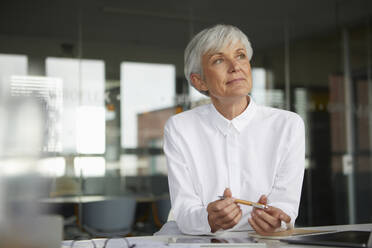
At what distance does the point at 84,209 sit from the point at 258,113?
4297 mm

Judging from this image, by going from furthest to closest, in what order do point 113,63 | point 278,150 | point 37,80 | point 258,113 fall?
point 113,63 → point 37,80 → point 258,113 → point 278,150

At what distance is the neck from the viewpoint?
5.78 ft

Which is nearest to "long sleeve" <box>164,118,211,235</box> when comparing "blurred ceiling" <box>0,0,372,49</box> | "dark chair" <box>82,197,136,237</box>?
"dark chair" <box>82,197,136,237</box>

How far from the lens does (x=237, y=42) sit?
5.70ft

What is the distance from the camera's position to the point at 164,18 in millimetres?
6383

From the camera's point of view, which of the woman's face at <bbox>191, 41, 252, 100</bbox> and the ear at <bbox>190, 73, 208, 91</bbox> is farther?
the ear at <bbox>190, 73, 208, 91</bbox>

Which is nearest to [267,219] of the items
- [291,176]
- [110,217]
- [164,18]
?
[291,176]

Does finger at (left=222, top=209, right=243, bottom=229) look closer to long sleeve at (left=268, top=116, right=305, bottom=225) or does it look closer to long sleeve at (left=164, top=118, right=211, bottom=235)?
long sleeve at (left=164, top=118, right=211, bottom=235)

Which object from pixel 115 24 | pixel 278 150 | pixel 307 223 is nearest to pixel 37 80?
pixel 115 24

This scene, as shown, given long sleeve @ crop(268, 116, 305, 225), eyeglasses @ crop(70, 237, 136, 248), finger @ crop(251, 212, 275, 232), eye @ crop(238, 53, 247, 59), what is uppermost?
eye @ crop(238, 53, 247, 59)

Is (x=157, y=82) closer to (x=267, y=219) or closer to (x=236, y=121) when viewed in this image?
(x=236, y=121)

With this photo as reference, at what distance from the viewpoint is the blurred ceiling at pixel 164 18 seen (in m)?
5.92

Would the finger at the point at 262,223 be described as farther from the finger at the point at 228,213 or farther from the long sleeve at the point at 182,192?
the long sleeve at the point at 182,192

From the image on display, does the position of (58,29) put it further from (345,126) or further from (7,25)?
(345,126)
